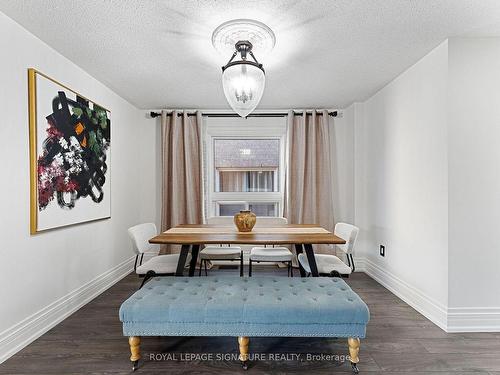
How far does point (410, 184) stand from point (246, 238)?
1715 millimetres

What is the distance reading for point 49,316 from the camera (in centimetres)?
243

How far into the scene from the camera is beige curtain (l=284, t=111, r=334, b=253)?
4254mm

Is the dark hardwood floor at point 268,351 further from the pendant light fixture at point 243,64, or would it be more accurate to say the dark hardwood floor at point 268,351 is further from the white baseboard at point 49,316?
the pendant light fixture at point 243,64

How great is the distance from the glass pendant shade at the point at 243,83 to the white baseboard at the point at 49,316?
2.21m

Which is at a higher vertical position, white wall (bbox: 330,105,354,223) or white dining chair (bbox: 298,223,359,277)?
white wall (bbox: 330,105,354,223)

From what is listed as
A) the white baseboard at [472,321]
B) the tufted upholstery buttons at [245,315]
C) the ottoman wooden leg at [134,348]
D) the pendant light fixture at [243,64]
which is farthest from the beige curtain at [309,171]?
the ottoman wooden leg at [134,348]

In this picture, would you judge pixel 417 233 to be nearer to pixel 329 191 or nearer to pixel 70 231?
pixel 329 191

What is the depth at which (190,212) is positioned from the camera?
4242 mm

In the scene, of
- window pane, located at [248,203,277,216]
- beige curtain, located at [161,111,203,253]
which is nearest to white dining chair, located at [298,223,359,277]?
window pane, located at [248,203,277,216]

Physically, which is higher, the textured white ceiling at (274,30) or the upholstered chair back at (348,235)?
the textured white ceiling at (274,30)

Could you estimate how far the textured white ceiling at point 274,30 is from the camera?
6.34ft

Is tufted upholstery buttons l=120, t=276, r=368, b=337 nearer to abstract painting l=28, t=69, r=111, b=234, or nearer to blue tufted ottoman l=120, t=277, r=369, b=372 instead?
blue tufted ottoman l=120, t=277, r=369, b=372

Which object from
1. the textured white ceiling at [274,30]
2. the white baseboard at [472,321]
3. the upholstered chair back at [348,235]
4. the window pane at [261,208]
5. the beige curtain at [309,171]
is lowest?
the white baseboard at [472,321]

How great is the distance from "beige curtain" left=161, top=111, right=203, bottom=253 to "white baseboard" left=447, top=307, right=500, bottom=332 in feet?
9.94
